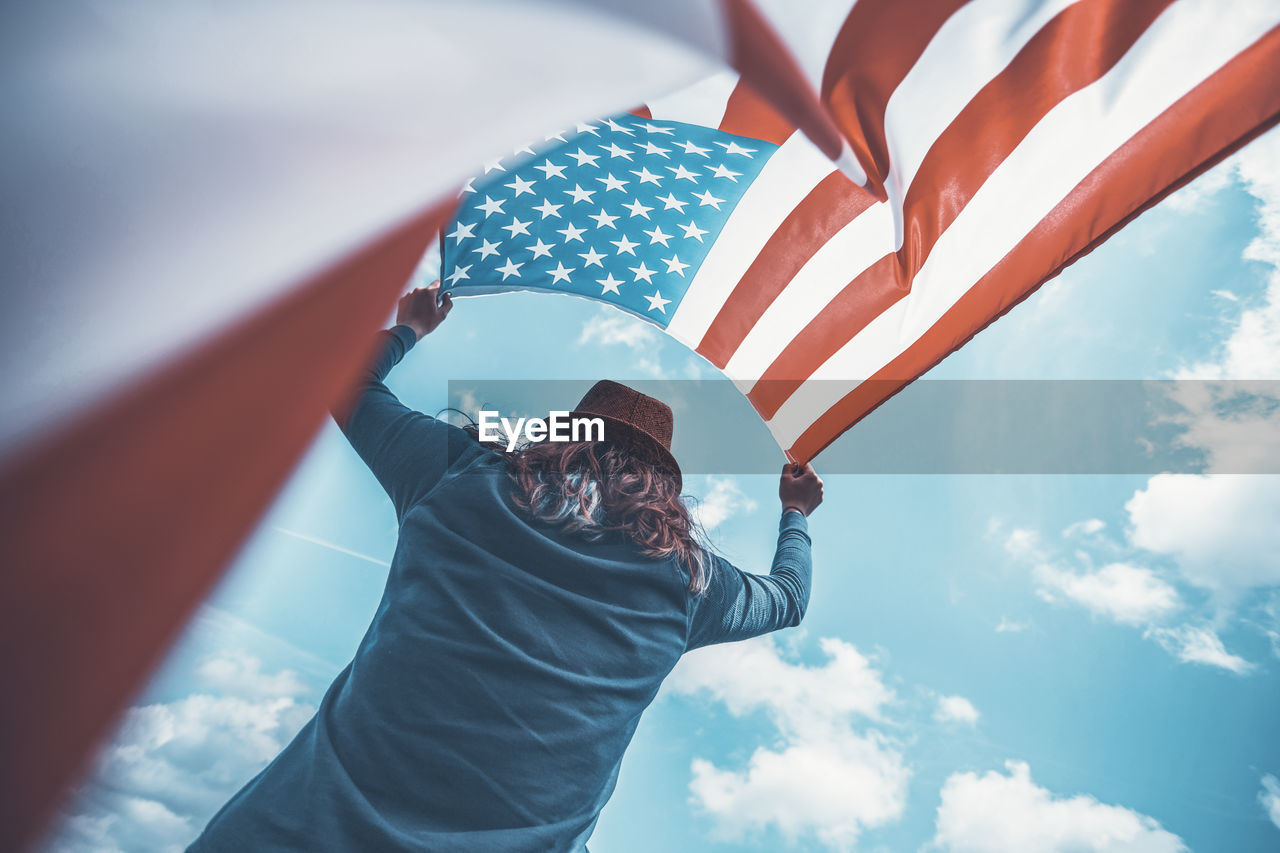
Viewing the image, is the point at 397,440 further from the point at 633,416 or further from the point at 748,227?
the point at 748,227

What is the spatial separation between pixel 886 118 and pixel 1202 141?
81 cm

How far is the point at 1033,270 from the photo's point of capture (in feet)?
6.82

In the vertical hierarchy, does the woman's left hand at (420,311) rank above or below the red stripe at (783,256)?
below

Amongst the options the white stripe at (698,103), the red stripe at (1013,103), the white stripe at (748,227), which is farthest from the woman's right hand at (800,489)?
the white stripe at (698,103)

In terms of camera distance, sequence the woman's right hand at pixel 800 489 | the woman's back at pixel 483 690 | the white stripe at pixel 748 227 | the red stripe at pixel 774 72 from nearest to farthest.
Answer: the woman's back at pixel 483 690, the red stripe at pixel 774 72, the white stripe at pixel 748 227, the woman's right hand at pixel 800 489

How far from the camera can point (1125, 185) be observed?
1.85 meters

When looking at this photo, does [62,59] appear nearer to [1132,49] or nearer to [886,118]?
[886,118]

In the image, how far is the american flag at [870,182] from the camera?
1.76 metres

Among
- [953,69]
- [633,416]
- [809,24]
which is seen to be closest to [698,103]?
[809,24]

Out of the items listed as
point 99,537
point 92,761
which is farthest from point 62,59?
point 92,761

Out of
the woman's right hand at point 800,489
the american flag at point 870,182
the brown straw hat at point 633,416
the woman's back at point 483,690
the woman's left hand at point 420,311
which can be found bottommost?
the woman's right hand at point 800,489

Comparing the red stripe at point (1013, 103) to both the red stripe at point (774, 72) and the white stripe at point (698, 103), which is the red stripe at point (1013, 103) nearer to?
the red stripe at point (774, 72)

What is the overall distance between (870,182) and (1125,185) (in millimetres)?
746

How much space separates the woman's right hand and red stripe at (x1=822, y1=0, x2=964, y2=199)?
1.34 metres
